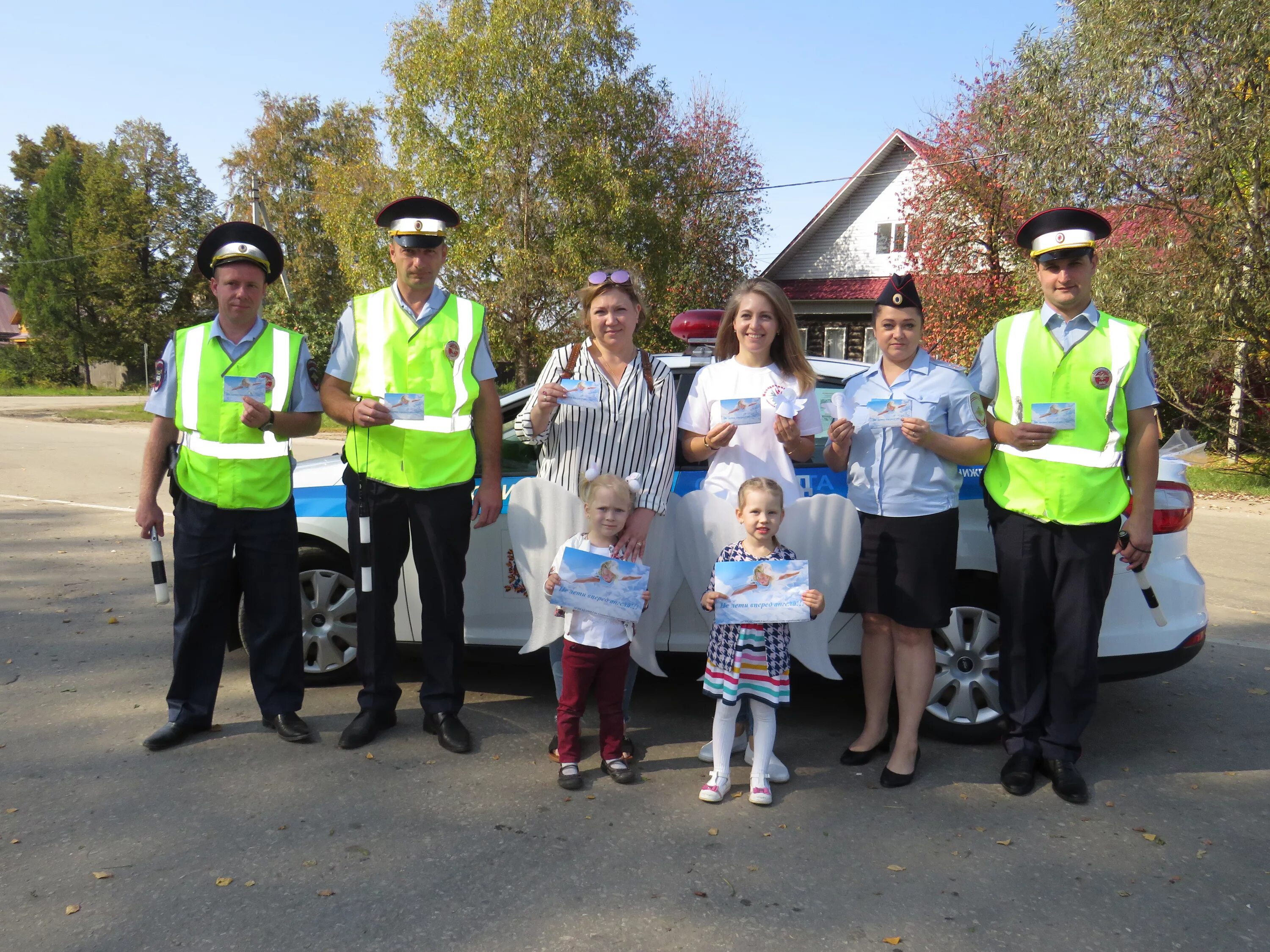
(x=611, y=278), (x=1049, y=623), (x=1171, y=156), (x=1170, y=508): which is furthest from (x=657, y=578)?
(x=1171, y=156)

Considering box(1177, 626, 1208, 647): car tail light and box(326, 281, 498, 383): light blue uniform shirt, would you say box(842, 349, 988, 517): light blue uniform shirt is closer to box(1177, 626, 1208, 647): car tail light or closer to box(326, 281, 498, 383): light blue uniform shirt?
box(1177, 626, 1208, 647): car tail light

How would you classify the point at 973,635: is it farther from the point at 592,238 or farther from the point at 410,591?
the point at 592,238

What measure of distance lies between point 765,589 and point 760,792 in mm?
744

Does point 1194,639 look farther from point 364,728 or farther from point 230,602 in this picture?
point 230,602

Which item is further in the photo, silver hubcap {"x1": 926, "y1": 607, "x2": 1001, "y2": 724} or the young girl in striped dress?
silver hubcap {"x1": 926, "y1": 607, "x2": 1001, "y2": 724}

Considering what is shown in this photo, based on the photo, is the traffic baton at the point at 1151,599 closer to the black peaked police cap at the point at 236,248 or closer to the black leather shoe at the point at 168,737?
the black peaked police cap at the point at 236,248

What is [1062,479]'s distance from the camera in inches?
145

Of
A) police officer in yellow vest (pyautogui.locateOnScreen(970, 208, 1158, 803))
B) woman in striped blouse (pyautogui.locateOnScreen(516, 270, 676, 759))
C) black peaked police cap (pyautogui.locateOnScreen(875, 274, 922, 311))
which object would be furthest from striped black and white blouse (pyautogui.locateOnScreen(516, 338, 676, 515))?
police officer in yellow vest (pyautogui.locateOnScreen(970, 208, 1158, 803))

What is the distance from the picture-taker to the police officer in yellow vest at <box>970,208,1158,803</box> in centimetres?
368

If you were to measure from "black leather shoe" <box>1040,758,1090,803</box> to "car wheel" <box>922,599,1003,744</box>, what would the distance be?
417 mm

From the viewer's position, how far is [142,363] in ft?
161

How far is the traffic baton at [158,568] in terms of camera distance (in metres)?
4.30

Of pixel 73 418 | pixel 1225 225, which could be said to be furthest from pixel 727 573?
pixel 73 418

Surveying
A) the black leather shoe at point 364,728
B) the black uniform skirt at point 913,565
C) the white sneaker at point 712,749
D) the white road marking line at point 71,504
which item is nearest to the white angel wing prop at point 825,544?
the black uniform skirt at point 913,565
